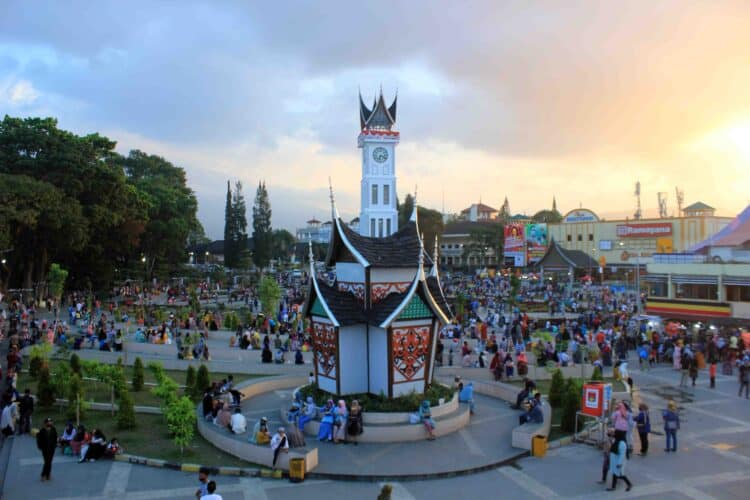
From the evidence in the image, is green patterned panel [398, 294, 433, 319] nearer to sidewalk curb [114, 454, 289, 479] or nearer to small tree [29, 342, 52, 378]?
sidewalk curb [114, 454, 289, 479]

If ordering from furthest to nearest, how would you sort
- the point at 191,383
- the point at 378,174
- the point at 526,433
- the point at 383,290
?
the point at 378,174 < the point at 191,383 < the point at 383,290 < the point at 526,433

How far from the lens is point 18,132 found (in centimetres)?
3681

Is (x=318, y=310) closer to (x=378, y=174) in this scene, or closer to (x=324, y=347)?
(x=324, y=347)

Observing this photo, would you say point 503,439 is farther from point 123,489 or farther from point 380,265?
point 123,489

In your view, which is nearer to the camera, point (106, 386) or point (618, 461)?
point (618, 461)

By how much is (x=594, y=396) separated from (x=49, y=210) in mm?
31492

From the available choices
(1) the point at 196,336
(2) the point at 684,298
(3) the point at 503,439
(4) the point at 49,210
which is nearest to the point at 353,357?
(3) the point at 503,439

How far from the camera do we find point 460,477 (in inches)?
501

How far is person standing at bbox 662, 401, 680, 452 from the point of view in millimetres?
13711

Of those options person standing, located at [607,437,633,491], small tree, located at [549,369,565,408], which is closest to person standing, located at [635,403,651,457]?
person standing, located at [607,437,633,491]

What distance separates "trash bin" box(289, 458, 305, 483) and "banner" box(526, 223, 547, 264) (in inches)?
2669

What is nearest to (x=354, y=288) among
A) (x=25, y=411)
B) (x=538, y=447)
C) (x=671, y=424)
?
(x=538, y=447)

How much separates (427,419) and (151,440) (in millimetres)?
7013

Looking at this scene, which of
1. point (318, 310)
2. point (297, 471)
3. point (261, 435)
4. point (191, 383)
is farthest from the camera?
point (191, 383)
